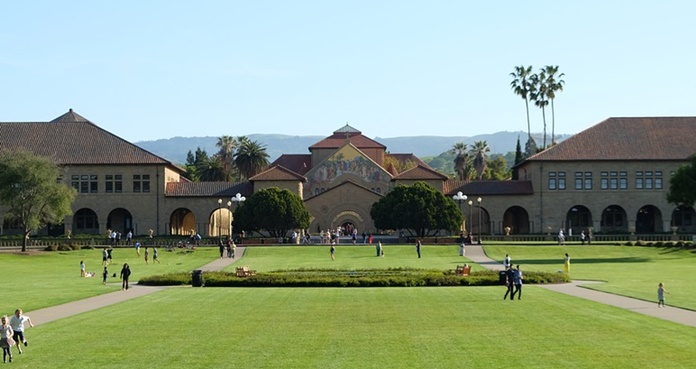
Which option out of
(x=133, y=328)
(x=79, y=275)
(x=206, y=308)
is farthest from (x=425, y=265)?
(x=133, y=328)

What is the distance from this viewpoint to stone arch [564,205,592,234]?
99869 mm

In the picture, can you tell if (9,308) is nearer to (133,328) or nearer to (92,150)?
(133,328)

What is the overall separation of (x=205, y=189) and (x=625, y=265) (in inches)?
1941

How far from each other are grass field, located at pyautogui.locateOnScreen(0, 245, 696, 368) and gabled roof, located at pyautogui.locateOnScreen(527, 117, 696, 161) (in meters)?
53.5

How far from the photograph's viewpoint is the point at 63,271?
58.0 meters

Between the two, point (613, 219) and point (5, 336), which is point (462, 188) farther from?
point (5, 336)

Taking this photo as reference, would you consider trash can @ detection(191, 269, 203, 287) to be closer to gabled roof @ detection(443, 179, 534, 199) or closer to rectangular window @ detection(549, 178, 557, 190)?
gabled roof @ detection(443, 179, 534, 199)

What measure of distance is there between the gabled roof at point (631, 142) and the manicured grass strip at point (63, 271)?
133ft

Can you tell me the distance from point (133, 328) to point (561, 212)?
3001 inches

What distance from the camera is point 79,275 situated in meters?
53.8

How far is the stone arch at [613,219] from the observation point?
329ft

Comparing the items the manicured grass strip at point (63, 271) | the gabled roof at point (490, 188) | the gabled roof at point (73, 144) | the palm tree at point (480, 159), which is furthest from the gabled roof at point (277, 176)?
the palm tree at point (480, 159)

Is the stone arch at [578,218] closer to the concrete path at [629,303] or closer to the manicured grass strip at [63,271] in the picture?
the manicured grass strip at [63,271]

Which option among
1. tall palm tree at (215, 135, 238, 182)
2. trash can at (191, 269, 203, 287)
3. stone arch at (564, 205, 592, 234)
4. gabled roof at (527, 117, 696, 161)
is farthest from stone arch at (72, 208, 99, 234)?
trash can at (191, 269, 203, 287)
